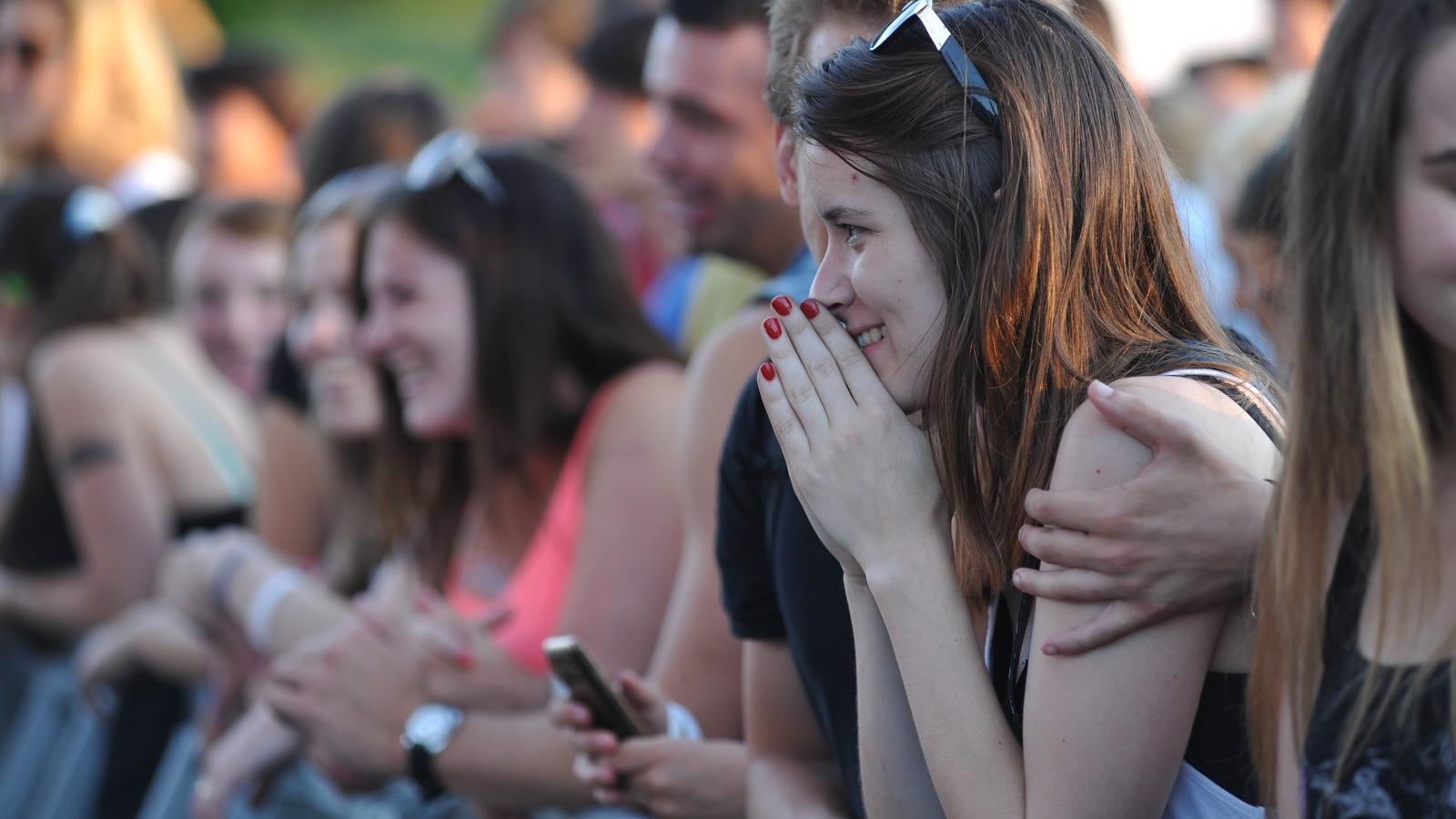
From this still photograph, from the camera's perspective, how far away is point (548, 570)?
11.8ft

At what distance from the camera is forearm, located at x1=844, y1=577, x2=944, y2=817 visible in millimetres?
2098

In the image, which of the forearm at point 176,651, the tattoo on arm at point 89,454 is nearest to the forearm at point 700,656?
the forearm at point 176,651

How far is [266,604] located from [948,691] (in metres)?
2.57

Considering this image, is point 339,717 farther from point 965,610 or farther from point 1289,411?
point 1289,411

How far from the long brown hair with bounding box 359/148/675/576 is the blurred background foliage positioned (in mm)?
13041

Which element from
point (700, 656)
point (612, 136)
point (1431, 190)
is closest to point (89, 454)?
point (612, 136)

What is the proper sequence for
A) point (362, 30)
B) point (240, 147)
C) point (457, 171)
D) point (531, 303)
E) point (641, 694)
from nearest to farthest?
point (641, 694) < point (531, 303) < point (457, 171) < point (240, 147) < point (362, 30)

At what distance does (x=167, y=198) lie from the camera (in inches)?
274

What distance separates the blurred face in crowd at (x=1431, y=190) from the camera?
5.13 ft

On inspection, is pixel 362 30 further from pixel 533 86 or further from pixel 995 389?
pixel 995 389

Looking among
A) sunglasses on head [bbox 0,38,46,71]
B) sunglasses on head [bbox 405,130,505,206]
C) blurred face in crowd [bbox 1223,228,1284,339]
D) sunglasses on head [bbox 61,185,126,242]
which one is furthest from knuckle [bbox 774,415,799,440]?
sunglasses on head [bbox 0,38,46,71]

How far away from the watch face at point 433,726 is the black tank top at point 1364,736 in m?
2.11

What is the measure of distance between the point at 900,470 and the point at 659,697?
1.05 m

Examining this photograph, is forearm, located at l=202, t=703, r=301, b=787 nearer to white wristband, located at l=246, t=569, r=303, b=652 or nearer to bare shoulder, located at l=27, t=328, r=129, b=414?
white wristband, located at l=246, t=569, r=303, b=652
